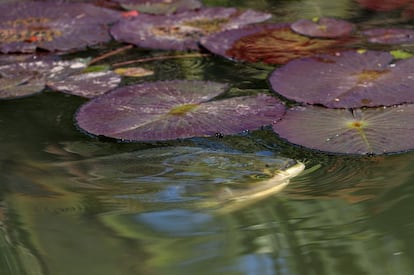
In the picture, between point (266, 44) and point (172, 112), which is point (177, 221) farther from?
point (266, 44)

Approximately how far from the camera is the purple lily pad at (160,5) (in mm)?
2023

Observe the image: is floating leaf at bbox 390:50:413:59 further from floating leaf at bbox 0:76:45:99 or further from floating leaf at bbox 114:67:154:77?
floating leaf at bbox 0:76:45:99

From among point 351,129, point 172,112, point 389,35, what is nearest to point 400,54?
point 389,35

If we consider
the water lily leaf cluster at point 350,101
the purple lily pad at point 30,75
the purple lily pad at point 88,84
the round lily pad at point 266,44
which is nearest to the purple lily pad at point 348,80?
the water lily leaf cluster at point 350,101

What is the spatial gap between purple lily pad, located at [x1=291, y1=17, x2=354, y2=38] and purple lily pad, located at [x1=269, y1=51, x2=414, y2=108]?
0.23 m

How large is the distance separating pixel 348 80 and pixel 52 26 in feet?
2.91

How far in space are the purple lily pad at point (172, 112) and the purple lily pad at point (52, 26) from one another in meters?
0.45

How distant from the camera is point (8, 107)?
1.36m

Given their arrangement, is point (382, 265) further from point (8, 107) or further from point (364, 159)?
point (8, 107)

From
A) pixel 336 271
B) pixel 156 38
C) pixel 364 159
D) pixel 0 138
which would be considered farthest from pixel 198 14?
pixel 336 271

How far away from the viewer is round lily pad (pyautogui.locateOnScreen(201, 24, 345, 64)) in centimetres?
156

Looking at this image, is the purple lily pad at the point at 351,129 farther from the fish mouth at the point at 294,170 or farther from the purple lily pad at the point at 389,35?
the purple lily pad at the point at 389,35

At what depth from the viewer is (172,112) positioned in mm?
1252

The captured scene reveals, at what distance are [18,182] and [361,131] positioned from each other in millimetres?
528
